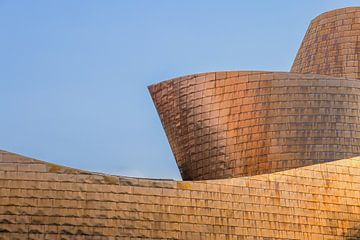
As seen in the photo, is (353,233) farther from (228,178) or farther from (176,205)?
(176,205)

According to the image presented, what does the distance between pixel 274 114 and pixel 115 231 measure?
325 inches

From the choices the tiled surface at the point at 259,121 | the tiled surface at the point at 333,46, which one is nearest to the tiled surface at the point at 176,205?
the tiled surface at the point at 259,121

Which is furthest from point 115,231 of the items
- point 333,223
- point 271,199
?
point 333,223

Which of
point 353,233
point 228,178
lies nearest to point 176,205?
point 228,178

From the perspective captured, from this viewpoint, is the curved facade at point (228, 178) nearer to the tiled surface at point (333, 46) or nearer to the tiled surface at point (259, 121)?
the tiled surface at point (259, 121)

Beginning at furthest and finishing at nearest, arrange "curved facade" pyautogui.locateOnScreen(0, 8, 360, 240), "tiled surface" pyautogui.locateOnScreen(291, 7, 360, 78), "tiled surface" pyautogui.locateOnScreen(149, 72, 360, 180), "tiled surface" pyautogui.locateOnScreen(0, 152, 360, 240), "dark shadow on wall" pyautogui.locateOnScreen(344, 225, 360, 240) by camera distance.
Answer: "tiled surface" pyautogui.locateOnScreen(291, 7, 360, 78)
"tiled surface" pyautogui.locateOnScreen(149, 72, 360, 180)
"dark shadow on wall" pyautogui.locateOnScreen(344, 225, 360, 240)
"curved facade" pyautogui.locateOnScreen(0, 8, 360, 240)
"tiled surface" pyautogui.locateOnScreen(0, 152, 360, 240)

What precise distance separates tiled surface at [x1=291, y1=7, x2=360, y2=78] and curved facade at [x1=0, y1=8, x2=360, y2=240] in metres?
0.39

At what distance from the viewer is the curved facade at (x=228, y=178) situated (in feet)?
62.6

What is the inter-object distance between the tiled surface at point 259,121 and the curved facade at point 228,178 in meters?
0.03

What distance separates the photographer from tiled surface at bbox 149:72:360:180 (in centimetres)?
2495

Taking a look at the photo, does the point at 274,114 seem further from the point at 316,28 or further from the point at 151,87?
the point at 316,28

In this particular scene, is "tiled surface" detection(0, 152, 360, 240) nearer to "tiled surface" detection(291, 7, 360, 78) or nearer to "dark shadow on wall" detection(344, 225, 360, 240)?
"dark shadow on wall" detection(344, 225, 360, 240)

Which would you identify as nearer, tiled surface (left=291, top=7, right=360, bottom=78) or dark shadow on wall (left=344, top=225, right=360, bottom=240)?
dark shadow on wall (left=344, top=225, right=360, bottom=240)

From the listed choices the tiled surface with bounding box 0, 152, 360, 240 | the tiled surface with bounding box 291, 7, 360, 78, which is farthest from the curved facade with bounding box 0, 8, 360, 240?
the tiled surface with bounding box 291, 7, 360, 78
